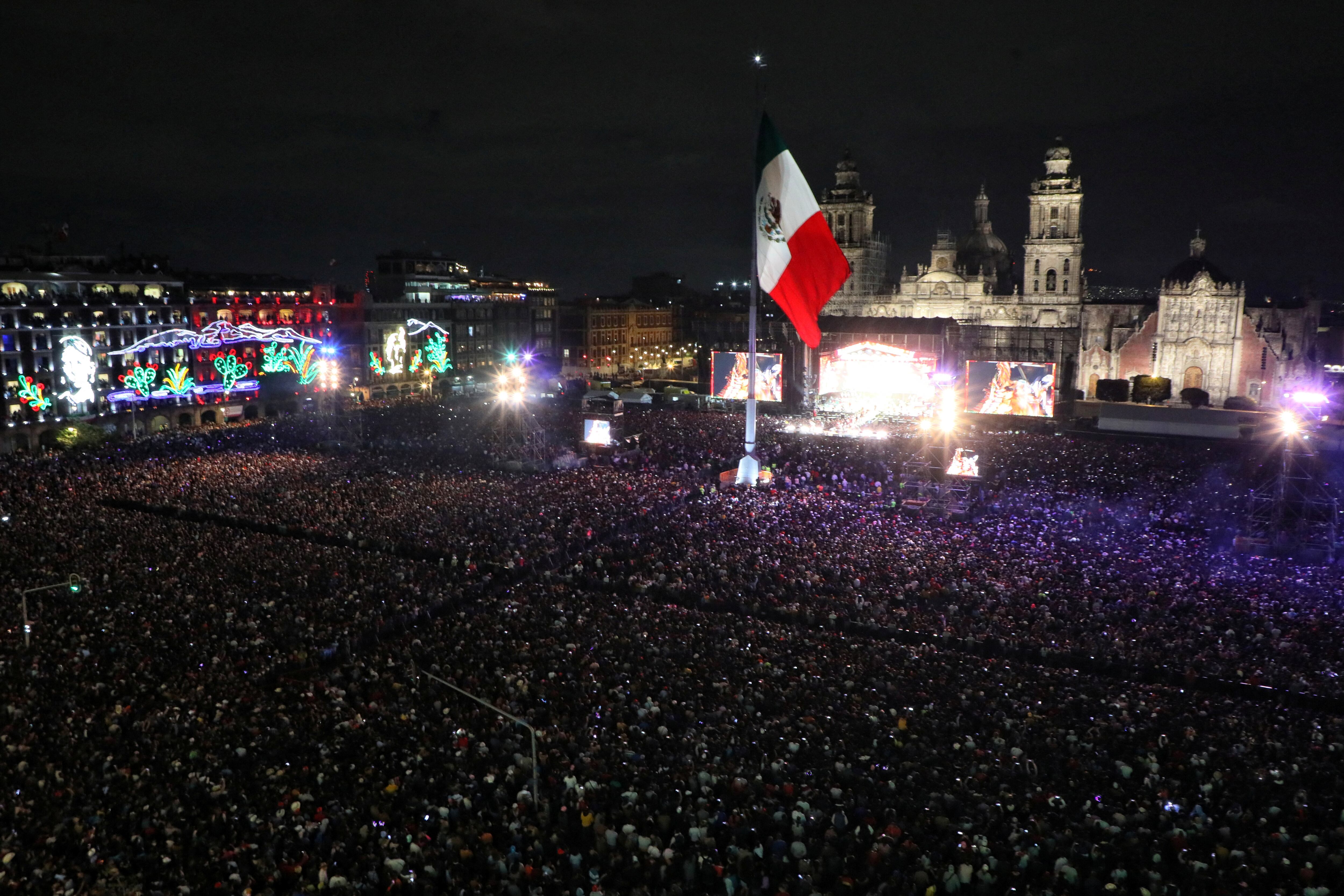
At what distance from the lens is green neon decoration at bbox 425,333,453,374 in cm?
7962

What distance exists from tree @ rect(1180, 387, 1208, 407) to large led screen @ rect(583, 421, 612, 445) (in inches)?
1574

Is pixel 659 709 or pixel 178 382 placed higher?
pixel 178 382

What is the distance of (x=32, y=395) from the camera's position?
164ft

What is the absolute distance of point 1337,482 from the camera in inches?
1294

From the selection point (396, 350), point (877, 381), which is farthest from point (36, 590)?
point (396, 350)

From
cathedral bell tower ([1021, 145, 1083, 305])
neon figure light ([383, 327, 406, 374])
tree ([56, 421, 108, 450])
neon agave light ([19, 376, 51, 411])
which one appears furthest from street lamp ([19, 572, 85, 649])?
cathedral bell tower ([1021, 145, 1083, 305])

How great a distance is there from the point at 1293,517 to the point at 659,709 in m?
22.8

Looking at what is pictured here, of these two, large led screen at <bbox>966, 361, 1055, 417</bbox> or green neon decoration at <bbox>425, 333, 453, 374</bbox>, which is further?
green neon decoration at <bbox>425, 333, 453, 374</bbox>

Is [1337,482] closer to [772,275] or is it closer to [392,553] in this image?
[772,275]

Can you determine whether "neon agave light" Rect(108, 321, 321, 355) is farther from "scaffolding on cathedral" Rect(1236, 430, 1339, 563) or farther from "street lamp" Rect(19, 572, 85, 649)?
"scaffolding on cathedral" Rect(1236, 430, 1339, 563)

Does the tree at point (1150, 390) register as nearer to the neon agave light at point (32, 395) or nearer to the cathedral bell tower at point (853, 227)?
the cathedral bell tower at point (853, 227)

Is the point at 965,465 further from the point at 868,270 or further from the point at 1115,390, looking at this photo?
the point at 868,270

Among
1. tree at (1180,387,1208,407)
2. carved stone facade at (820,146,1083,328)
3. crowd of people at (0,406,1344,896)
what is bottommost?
crowd of people at (0,406,1344,896)

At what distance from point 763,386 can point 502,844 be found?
47143 mm
